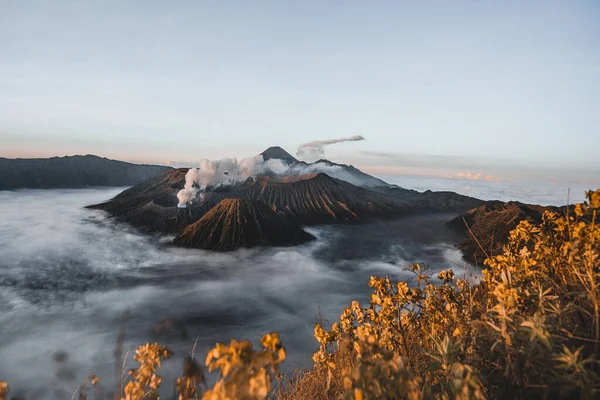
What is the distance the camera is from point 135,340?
29.5 metres

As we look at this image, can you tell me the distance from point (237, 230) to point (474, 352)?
60.8 meters

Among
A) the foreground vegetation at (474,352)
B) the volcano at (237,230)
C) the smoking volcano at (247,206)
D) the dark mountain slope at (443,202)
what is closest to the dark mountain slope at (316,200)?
the smoking volcano at (247,206)

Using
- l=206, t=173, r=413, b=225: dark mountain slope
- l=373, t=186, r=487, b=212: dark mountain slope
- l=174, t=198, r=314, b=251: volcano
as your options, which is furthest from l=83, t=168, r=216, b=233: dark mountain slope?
l=373, t=186, r=487, b=212: dark mountain slope

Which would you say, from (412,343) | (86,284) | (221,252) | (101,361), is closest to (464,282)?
(412,343)

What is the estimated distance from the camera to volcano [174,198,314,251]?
2347 inches

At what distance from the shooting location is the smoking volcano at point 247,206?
62.6 metres

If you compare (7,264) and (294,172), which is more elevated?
(294,172)

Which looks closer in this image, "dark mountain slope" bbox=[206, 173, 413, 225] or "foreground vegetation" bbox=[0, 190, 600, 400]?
"foreground vegetation" bbox=[0, 190, 600, 400]

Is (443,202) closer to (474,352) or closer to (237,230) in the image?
(237,230)

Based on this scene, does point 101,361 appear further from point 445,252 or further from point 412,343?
point 445,252

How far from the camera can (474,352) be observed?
7.44 feet

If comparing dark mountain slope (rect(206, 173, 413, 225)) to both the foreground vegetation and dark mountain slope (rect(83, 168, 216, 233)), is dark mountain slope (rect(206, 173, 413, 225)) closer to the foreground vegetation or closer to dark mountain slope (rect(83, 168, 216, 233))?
dark mountain slope (rect(83, 168, 216, 233))

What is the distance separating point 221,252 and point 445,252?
48.0 meters

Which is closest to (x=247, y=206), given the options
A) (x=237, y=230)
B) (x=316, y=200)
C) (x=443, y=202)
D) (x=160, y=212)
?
(x=237, y=230)
